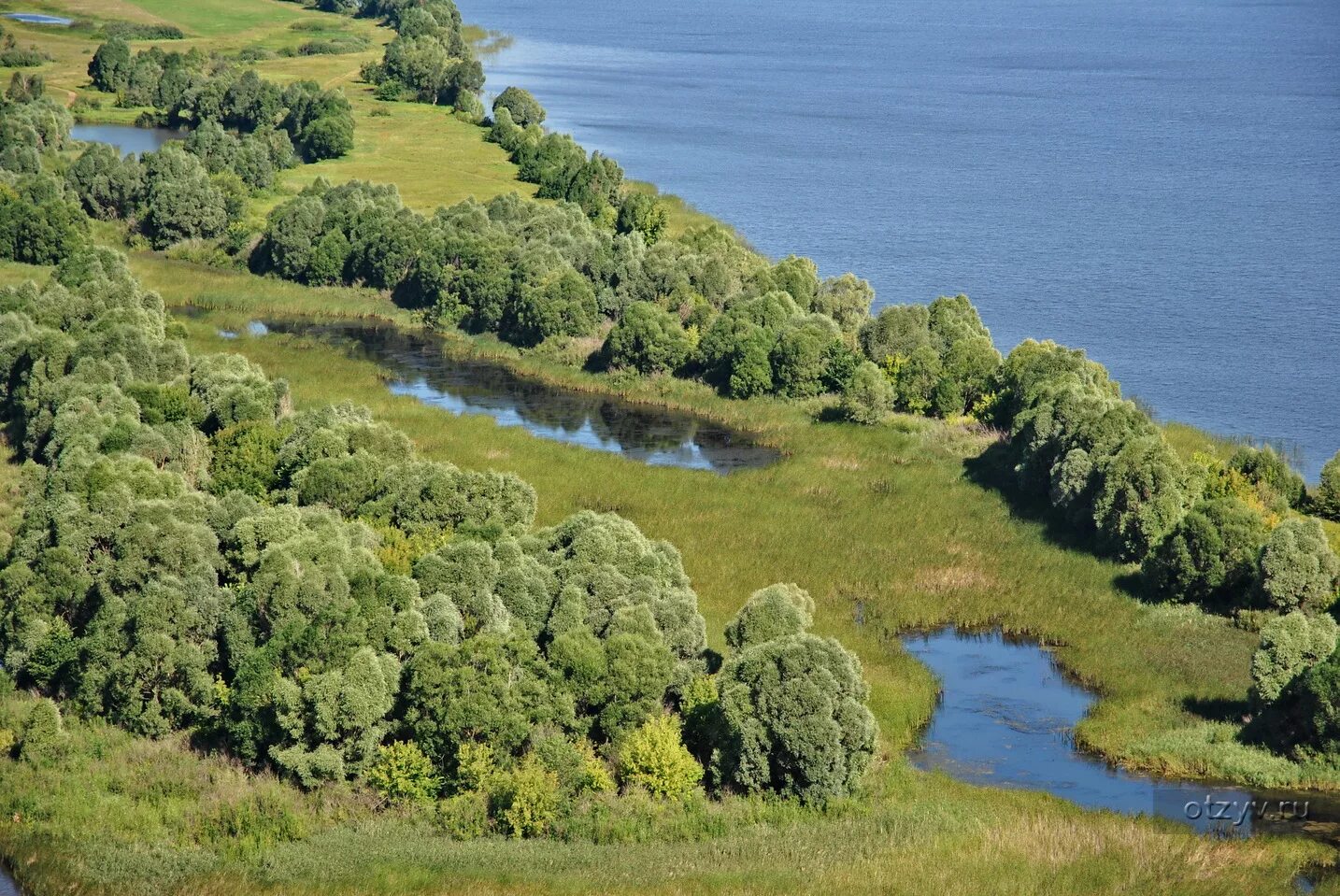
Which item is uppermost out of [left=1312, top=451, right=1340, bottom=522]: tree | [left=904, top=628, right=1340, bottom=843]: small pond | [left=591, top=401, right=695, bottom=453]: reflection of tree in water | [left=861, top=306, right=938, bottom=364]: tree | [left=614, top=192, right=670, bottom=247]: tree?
[left=614, top=192, right=670, bottom=247]: tree

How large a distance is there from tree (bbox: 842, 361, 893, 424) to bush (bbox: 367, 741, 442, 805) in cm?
4335

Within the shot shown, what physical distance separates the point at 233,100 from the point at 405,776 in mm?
143381

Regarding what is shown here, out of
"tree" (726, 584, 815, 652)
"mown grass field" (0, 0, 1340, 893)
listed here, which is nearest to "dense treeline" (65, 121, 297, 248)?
"mown grass field" (0, 0, 1340, 893)

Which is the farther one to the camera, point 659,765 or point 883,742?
point 883,742

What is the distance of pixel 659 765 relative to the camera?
4469 centimetres

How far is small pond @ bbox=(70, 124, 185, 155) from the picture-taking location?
554 feet

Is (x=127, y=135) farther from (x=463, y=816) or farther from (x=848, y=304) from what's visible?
(x=463, y=816)

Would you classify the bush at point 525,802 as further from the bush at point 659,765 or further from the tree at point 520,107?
the tree at point 520,107

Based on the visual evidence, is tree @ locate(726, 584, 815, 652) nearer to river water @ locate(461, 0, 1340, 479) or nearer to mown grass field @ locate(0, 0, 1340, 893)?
mown grass field @ locate(0, 0, 1340, 893)

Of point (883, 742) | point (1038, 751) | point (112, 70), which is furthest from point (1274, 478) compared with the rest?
point (112, 70)

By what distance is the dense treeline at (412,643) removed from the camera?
44.8 meters

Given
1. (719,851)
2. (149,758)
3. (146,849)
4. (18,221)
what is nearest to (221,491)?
(149,758)

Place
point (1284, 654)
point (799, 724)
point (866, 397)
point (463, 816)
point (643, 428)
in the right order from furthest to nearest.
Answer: point (643, 428)
point (866, 397)
point (1284, 654)
point (799, 724)
point (463, 816)

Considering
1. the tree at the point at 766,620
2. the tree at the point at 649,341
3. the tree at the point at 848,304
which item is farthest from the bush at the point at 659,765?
the tree at the point at 848,304
